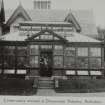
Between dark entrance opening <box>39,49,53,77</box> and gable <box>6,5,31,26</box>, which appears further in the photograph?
gable <box>6,5,31,26</box>

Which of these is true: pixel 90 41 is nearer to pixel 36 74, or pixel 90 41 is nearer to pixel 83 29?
pixel 36 74

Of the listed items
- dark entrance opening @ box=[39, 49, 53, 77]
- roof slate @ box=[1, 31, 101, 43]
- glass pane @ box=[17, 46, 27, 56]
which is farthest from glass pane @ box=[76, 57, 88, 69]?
glass pane @ box=[17, 46, 27, 56]

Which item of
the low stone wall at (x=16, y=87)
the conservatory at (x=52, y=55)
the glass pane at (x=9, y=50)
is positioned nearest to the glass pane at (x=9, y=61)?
the conservatory at (x=52, y=55)

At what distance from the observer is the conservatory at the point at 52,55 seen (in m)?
19.7

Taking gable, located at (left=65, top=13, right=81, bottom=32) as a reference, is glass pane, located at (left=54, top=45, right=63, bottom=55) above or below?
below

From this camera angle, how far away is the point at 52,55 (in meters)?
20.1

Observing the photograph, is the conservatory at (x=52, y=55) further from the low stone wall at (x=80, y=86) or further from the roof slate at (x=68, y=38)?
the low stone wall at (x=80, y=86)

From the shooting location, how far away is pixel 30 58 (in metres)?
20.0

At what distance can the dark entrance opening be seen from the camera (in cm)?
2011

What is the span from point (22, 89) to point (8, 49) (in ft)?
15.6

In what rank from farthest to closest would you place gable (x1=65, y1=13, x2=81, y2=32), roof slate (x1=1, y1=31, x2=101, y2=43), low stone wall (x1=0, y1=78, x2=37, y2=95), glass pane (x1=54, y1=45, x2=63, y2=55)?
1. gable (x1=65, y1=13, x2=81, y2=32)
2. roof slate (x1=1, y1=31, x2=101, y2=43)
3. glass pane (x1=54, y1=45, x2=63, y2=55)
4. low stone wall (x1=0, y1=78, x2=37, y2=95)

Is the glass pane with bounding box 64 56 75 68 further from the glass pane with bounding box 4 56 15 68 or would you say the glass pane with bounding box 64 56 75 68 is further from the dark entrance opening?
the glass pane with bounding box 4 56 15 68

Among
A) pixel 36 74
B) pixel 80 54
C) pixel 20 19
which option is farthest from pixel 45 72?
pixel 20 19

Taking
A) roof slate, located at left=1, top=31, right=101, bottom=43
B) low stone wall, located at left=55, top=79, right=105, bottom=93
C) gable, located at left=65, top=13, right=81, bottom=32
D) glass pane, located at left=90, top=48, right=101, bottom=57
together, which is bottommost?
low stone wall, located at left=55, top=79, right=105, bottom=93
